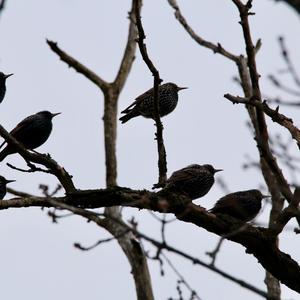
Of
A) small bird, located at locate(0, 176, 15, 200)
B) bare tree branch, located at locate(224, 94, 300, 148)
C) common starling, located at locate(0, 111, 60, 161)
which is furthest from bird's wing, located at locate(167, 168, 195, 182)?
small bird, located at locate(0, 176, 15, 200)

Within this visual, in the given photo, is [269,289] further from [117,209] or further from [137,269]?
[117,209]

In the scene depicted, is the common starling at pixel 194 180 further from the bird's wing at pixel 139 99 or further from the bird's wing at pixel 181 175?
the bird's wing at pixel 139 99

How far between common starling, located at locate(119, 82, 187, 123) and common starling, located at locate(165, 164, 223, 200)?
1951 millimetres

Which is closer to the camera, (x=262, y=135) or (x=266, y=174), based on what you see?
(x=262, y=135)

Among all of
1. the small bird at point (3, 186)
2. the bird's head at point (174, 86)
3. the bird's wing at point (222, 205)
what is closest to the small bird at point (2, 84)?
the small bird at point (3, 186)

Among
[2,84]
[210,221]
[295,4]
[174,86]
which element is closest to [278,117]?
[210,221]

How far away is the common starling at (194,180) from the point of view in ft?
27.8

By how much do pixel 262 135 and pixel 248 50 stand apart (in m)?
0.68

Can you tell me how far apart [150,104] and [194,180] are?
2480 millimetres

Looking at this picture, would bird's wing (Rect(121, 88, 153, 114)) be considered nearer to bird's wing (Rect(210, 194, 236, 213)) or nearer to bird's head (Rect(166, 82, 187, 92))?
bird's head (Rect(166, 82, 187, 92))

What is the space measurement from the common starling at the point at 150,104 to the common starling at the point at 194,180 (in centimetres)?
195

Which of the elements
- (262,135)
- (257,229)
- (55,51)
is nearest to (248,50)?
(262,135)

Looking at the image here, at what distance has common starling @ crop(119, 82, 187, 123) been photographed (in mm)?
10875

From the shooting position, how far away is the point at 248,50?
563 centimetres
